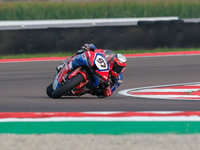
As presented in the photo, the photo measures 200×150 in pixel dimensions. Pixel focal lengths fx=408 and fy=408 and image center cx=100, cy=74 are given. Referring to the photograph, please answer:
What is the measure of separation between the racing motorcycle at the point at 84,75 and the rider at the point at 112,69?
4.4 inches

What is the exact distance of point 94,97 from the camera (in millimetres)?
8742

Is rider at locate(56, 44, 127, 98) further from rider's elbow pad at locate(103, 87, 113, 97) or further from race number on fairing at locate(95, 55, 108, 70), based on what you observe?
race number on fairing at locate(95, 55, 108, 70)

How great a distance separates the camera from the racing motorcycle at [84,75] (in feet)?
24.5

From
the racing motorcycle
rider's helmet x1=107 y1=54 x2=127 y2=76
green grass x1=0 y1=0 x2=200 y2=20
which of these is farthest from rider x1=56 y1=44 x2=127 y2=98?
green grass x1=0 y1=0 x2=200 y2=20

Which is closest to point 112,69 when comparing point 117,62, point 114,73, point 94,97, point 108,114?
point 114,73

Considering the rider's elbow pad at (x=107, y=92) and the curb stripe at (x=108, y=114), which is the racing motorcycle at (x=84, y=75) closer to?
the rider's elbow pad at (x=107, y=92)

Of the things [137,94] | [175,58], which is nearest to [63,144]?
[137,94]

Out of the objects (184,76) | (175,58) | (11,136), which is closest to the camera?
(11,136)

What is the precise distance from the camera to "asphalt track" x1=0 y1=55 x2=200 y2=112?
6.96m

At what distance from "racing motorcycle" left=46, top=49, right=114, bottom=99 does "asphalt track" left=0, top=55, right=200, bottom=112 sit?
24 centimetres

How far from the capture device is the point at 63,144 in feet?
15.9

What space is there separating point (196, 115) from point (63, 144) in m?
1.80

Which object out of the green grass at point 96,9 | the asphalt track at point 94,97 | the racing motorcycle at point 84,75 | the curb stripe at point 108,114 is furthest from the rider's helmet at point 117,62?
the green grass at point 96,9

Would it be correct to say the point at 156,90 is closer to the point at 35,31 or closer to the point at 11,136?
the point at 11,136
